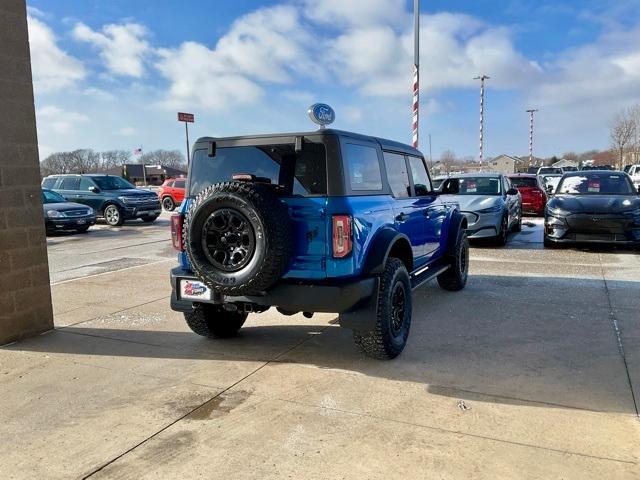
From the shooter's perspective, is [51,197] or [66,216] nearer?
[66,216]

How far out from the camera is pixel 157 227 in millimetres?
16516

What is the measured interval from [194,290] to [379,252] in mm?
1521

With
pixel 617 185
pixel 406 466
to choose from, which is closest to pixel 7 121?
pixel 406 466

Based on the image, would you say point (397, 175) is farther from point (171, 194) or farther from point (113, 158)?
point (113, 158)

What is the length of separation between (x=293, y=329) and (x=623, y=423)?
2.98m

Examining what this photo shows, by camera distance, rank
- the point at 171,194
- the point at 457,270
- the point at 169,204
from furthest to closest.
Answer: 1. the point at 169,204
2. the point at 171,194
3. the point at 457,270

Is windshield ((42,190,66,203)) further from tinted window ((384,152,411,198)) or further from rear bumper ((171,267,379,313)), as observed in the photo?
rear bumper ((171,267,379,313))

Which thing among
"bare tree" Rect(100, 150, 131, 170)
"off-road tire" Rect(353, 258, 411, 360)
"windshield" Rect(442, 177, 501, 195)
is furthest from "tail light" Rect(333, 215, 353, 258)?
"bare tree" Rect(100, 150, 131, 170)

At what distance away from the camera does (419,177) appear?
230 inches

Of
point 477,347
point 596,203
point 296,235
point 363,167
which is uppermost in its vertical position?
point 363,167

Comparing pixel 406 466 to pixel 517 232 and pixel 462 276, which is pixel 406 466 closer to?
pixel 462 276

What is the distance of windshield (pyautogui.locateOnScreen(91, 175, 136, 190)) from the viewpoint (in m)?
18.0

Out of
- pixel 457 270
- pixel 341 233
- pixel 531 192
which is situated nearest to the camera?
pixel 341 233

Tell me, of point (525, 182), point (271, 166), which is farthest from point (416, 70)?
point (271, 166)
